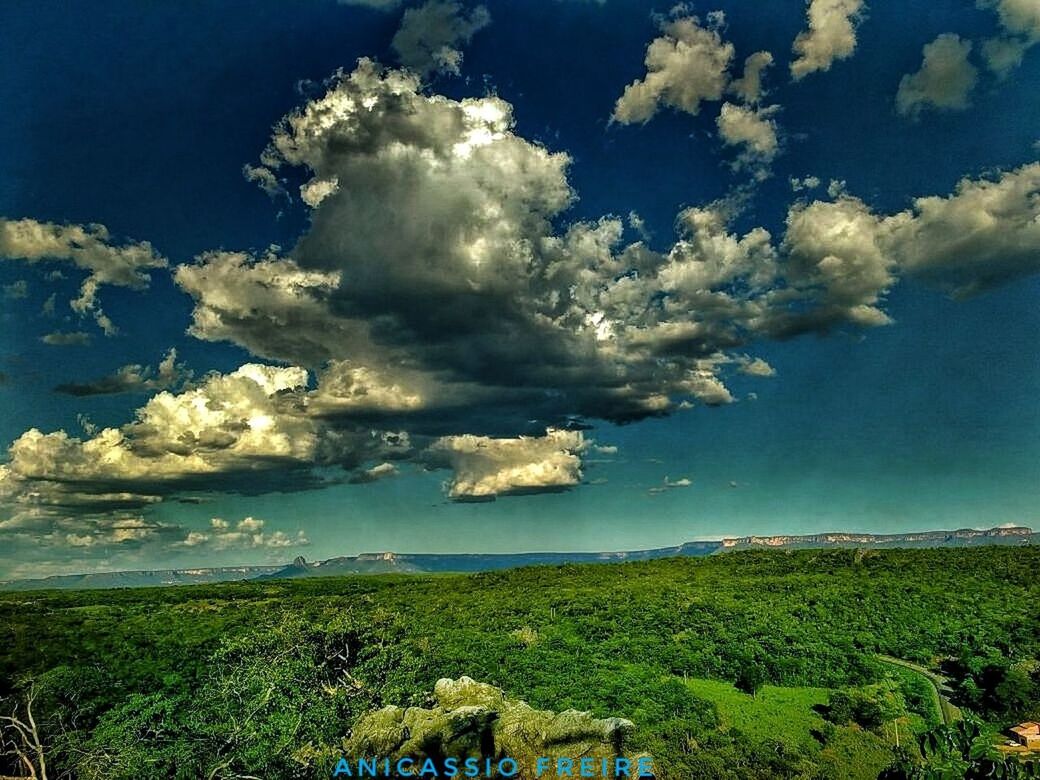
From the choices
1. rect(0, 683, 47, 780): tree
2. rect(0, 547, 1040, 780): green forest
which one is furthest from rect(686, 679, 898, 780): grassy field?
rect(0, 683, 47, 780): tree

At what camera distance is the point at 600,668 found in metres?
80.6

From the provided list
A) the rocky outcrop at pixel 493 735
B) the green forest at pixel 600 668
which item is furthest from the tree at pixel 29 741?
the rocky outcrop at pixel 493 735

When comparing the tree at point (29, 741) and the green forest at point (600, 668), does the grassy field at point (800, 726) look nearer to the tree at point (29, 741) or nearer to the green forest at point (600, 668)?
the green forest at point (600, 668)

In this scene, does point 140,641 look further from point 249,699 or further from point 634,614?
point 634,614

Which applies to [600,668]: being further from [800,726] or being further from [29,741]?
[29,741]

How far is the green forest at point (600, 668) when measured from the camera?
34.5m

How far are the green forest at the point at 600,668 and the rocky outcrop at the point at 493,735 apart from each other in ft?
5.52

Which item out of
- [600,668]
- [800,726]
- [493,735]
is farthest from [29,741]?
[800,726]

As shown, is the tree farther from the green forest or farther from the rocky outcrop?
the rocky outcrop

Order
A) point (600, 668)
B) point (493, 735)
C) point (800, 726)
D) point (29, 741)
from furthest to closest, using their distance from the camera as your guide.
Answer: point (600, 668)
point (800, 726)
point (29, 741)
point (493, 735)

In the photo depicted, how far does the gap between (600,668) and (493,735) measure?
5251 centimetres

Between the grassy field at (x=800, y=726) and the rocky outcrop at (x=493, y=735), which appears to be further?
the grassy field at (x=800, y=726)

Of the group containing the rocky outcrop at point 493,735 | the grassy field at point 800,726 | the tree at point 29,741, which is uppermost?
the tree at point 29,741

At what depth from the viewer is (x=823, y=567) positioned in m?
164
